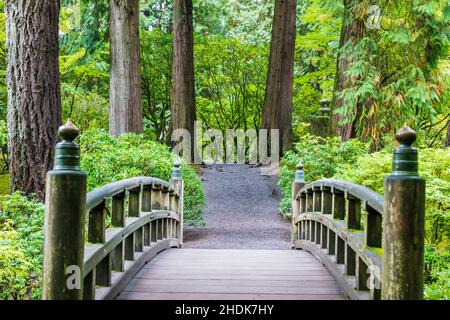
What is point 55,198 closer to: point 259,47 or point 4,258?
point 4,258

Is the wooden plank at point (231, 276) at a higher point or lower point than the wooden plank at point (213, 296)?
lower

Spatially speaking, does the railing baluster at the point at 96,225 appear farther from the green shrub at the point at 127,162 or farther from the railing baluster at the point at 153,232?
the green shrub at the point at 127,162

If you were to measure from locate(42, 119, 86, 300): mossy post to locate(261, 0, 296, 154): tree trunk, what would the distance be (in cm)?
1475

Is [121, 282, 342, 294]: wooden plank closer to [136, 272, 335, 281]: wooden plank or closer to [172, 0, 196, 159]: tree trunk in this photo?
[136, 272, 335, 281]: wooden plank

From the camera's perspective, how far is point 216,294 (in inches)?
158

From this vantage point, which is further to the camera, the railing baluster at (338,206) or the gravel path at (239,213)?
the gravel path at (239,213)

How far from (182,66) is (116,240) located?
1383cm

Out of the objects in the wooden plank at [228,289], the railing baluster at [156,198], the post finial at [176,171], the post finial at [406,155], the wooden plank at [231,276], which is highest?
the post finial at [406,155]

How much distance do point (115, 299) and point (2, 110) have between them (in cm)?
1218

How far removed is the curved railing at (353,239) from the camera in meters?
3.48

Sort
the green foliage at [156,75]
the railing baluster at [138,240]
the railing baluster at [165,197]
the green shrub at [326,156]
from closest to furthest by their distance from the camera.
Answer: the railing baluster at [138,240], the railing baluster at [165,197], the green shrub at [326,156], the green foliage at [156,75]

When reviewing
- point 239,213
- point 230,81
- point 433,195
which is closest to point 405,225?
point 433,195

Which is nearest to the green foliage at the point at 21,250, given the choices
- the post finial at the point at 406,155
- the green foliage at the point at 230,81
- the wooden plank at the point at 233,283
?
the wooden plank at the point at 233,283

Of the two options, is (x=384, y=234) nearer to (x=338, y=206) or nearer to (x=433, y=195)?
A: (x=338, y=206)
